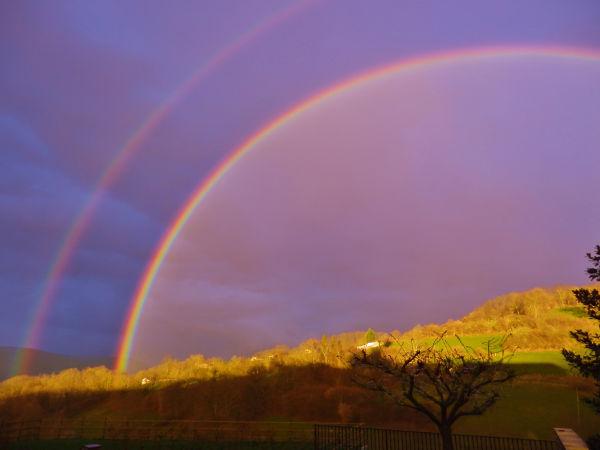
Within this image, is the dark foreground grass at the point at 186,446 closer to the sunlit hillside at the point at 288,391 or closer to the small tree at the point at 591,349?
the sunlit hillside at the point at 288,391

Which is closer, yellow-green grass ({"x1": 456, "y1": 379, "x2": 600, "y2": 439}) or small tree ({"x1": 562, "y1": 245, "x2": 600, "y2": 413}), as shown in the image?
small tree ({"x1": 562, "y1": 245, "x2": 600, "y2": 413})

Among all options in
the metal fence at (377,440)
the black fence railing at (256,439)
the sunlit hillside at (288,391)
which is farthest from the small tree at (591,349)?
the sunlit hillside at (288,391)

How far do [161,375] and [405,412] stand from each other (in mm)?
45354

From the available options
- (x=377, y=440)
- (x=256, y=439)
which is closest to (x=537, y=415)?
→ (x=377, y=440)

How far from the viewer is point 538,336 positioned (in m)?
73.2

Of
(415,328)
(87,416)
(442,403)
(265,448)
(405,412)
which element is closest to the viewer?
(442,403)

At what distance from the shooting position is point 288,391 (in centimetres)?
5897

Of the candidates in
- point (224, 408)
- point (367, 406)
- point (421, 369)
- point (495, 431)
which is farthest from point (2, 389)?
point (421, 369)

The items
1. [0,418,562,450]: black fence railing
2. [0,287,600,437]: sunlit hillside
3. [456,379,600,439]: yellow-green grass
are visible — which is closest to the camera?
[0,418,562,450]: black fence railing

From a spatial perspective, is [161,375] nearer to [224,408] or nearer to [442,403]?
[224,408]

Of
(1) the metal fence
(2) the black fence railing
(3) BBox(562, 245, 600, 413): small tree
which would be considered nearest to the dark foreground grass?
(2) the black fence railing

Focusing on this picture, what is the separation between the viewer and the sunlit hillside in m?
45.9

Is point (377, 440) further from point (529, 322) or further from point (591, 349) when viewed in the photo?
point (529, 322)

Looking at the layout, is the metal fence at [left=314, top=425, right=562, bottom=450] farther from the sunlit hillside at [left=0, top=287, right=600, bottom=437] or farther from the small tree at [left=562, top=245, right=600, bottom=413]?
the sunlit hillside at [left=0, top=287, right=600, bottom=437]
